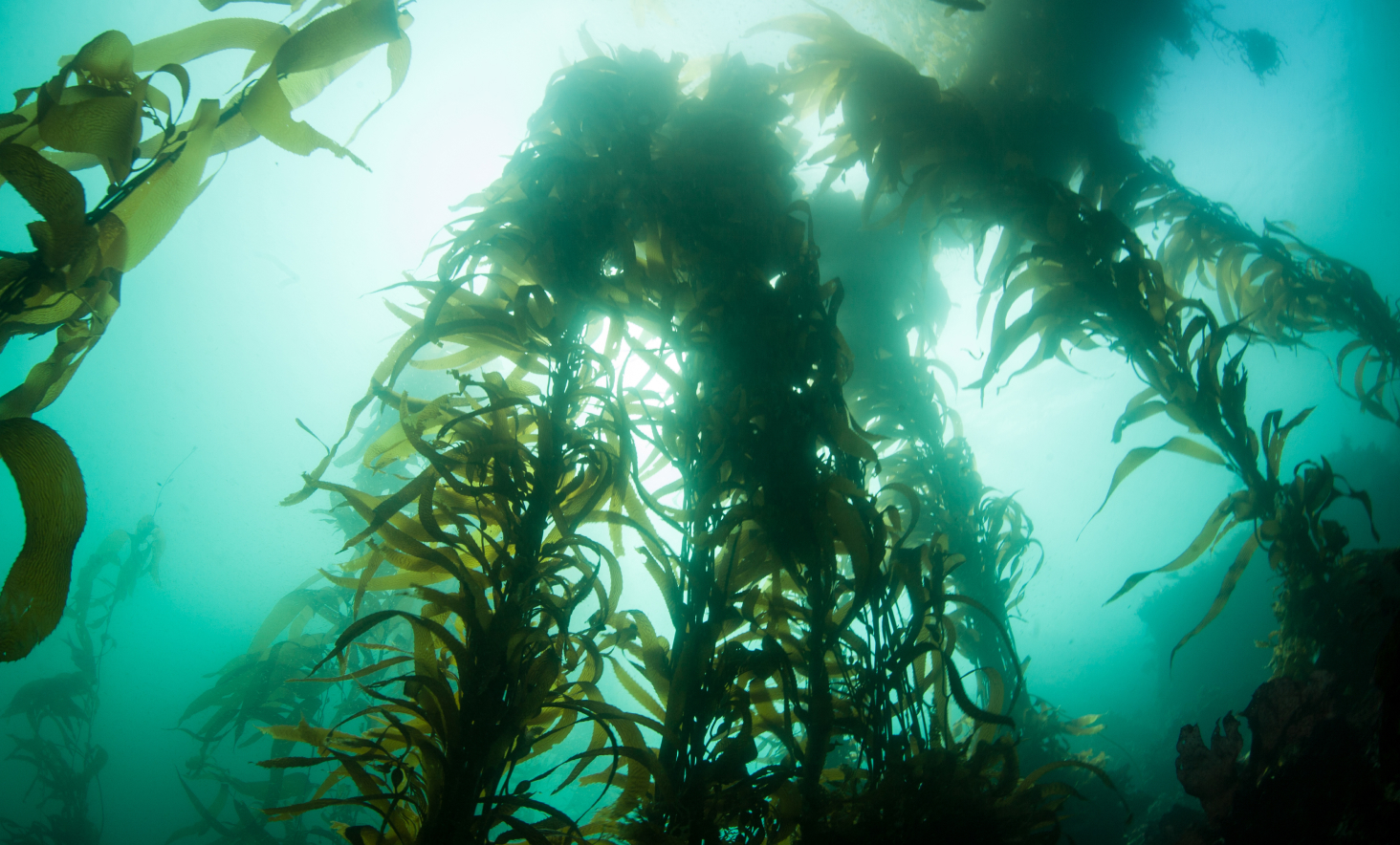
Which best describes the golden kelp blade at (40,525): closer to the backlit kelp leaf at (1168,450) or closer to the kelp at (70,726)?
the backlit kelp leaf at (1168,450)

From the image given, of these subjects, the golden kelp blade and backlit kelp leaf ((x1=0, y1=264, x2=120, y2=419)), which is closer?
the golden kelp blade

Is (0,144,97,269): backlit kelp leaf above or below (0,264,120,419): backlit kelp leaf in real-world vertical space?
above

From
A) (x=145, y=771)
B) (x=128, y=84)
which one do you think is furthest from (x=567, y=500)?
(x=145, y=771)

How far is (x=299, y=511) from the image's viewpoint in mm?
34844

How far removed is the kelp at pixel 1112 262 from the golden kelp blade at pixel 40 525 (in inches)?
111

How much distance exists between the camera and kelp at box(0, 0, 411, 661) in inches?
31.9

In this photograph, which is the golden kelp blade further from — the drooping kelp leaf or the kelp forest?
the drooping kelp leaf

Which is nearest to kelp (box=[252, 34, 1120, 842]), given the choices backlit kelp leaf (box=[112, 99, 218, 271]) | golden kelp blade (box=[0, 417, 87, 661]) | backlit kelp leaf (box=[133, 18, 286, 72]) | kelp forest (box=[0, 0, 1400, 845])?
kelp forest (box=[0, 0, 1400, 845])

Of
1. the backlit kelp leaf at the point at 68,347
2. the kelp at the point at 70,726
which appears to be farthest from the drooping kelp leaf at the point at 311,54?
the kelp at the point at 70,726

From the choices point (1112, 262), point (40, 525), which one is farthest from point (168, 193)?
point (1112, 262)

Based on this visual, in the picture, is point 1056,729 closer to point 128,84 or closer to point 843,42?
point 843,42

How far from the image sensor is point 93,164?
121 centimetres

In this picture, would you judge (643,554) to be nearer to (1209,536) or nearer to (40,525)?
(40,525)

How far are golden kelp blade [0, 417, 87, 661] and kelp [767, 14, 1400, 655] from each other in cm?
283
